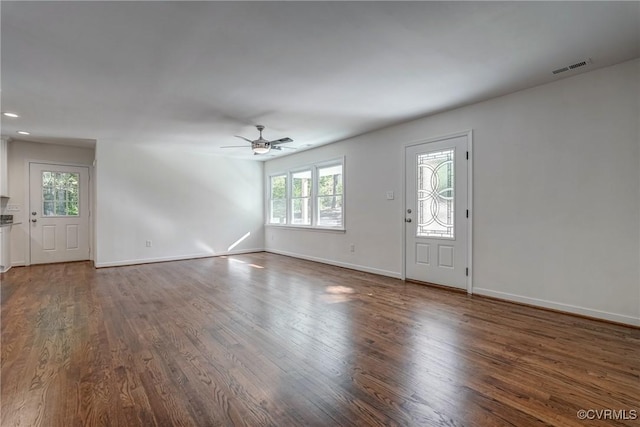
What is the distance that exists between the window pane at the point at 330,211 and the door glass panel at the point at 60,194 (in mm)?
5290

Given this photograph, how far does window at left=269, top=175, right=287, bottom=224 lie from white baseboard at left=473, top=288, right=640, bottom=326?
4.85 meters

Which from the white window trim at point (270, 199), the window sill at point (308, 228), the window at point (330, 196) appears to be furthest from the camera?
the white window trim at point (270, 199)

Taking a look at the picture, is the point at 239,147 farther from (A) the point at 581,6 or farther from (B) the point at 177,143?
(A) the point at 581,6

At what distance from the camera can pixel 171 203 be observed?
267 inches

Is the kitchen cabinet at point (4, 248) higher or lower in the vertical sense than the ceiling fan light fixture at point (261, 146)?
lower

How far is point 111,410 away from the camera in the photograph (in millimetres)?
1729

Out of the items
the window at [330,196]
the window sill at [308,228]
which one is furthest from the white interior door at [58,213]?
the window at [330,196]

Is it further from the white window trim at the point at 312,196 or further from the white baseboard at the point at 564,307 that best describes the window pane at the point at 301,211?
the white baseboard at the point at 564,307

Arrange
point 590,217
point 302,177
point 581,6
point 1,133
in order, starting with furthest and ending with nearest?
1. point 302,177
2. point 1,133
3. point 590,217
4. point 581,6

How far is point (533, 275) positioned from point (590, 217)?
2.73ft

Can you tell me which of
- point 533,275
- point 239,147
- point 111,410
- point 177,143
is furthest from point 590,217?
point 177,143

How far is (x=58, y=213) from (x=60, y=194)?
403 mm
